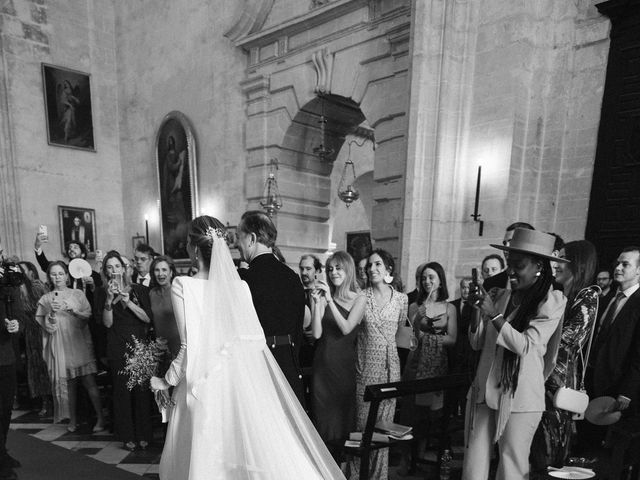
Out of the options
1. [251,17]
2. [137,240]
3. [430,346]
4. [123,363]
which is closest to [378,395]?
[430,346]

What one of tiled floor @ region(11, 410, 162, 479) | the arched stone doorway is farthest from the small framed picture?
tiled floor @ region(11, 410, 162, 479)

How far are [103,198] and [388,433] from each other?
38.8ft

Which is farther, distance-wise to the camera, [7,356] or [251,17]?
[251,17]

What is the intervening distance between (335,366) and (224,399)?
115 cm

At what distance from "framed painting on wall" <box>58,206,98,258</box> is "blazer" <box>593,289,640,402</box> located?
11961 mm

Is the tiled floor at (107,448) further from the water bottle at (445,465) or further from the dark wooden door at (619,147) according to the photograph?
the dark wooden door at (619,147)

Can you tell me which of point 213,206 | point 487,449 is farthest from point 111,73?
point 487,449

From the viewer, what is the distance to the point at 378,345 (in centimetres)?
327

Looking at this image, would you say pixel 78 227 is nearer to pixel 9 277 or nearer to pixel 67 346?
pixel 67 346

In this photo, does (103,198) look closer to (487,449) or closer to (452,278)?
(452,278)

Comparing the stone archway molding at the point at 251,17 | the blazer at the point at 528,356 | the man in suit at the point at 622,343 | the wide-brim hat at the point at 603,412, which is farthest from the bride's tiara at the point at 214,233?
the stone archway molding at the point at 251,17

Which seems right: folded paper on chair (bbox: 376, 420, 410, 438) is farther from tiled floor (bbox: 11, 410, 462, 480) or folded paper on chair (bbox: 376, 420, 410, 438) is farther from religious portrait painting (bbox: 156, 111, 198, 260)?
religious portrait painting (bbox: 156, 111, 198, 260)

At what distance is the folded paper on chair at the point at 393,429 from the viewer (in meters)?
2.95

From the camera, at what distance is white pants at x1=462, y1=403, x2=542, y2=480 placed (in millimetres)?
2277
